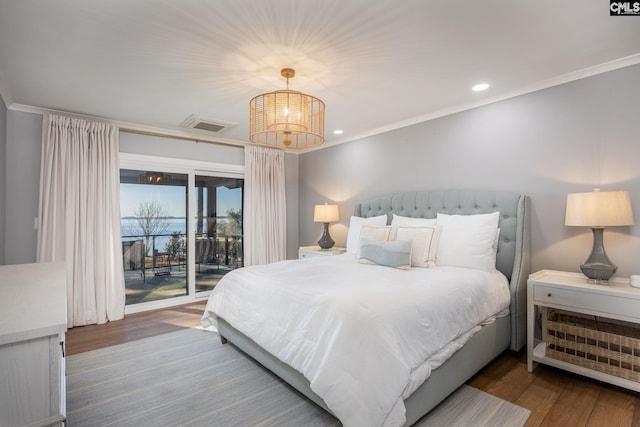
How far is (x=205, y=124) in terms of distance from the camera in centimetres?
396

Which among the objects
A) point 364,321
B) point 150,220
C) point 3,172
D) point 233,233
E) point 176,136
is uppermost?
point 176,136

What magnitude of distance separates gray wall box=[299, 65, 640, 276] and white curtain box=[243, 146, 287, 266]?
200 cm

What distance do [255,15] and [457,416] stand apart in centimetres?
271

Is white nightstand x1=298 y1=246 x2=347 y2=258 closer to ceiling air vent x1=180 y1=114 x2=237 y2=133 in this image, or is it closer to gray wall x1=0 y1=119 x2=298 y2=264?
ceiling air vent x1=180 y1=114 x2=237 y2=133

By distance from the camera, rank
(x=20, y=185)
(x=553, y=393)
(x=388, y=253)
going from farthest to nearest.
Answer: (x=20, y=185), (x=388, y=253), (x=553, y=393)

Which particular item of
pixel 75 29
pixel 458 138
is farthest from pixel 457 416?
pixel 75 29

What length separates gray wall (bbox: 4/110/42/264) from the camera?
320 cm

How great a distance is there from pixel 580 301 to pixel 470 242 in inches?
33.9

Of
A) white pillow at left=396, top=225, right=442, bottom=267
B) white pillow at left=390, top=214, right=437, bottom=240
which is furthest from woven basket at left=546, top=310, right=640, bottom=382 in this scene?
white pillow at left=390, top=214, right=437, bottom=240

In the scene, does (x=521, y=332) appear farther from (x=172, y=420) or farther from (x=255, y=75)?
(x=255, y=75)

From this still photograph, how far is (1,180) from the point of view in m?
3.02

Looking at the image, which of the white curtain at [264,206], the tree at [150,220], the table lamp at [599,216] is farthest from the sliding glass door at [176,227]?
the table lamp at [599,216]

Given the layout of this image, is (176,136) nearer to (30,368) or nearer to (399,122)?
(399,122)
